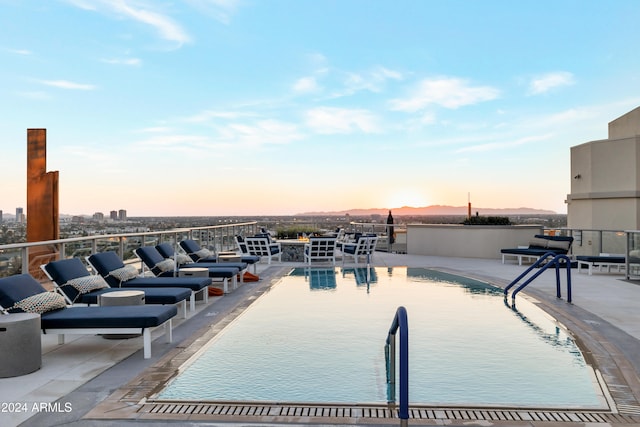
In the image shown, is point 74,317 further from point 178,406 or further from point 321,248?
point 321,248

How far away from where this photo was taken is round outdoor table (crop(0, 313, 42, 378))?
387 centimetres

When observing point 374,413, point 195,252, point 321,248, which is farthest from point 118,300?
point 321,248

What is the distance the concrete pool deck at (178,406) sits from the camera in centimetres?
315

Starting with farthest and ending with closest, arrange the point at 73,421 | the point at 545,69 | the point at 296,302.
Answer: the point at 545,69, the point at 296,302, the point at 73,421

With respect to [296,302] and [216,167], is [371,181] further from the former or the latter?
[296,302]

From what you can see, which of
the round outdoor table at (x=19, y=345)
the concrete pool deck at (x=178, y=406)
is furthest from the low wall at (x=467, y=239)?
the round outdoor table at (x=19, y=345)

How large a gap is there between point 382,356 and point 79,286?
10.8 ft

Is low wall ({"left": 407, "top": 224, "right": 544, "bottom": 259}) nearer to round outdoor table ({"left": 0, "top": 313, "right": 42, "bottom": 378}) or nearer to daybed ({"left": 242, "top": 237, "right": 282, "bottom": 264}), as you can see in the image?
daybed ({"left": 242, "top": 237, "right": 282, "bottom": 264})

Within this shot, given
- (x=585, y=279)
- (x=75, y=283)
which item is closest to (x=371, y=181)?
(x=585, y=279)

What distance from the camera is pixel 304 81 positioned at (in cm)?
1955

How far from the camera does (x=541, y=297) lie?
8055 millimetres

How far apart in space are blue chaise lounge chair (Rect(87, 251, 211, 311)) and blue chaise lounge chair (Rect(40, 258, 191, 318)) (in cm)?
53

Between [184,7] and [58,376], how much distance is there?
12183mm

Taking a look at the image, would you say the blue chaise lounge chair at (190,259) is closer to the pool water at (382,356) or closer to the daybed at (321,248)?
the pool water at (382,356)
